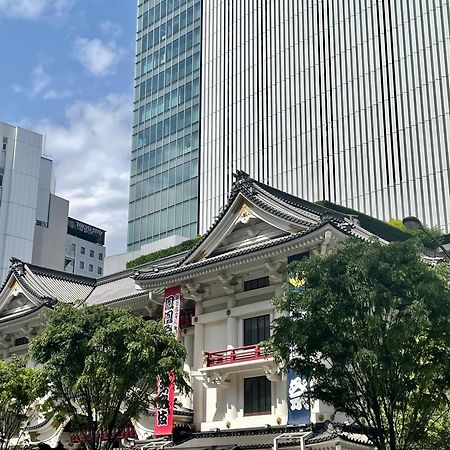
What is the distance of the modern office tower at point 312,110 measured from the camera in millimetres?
60000

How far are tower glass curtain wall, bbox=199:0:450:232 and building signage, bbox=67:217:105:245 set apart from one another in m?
47.3

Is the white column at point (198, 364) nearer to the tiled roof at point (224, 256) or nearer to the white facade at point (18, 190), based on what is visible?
the tiled roof at point (224, 256)

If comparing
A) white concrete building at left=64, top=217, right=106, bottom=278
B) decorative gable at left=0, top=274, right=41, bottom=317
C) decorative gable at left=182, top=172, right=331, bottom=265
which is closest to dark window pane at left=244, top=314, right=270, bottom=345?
decorative gable at left=182, top=172, right=331, bottom=265

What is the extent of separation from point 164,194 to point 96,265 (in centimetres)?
4490

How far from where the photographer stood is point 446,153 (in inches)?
2269

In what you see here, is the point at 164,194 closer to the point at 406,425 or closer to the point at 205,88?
the point at 205,88

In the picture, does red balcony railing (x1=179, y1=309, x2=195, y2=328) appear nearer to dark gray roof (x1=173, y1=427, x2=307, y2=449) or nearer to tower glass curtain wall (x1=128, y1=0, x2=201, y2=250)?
dark gray roof (x1=173, y1=427, x2=307, y2=449)

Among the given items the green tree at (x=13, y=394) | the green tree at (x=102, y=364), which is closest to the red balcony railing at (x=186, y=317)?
the green tree at (x=102, y=364)

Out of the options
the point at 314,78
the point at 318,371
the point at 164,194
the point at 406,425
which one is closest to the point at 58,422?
the point at 318,371

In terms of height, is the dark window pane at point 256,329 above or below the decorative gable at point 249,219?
below

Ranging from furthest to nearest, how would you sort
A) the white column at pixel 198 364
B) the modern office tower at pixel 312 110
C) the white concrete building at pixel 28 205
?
1. the white concrete building at pixel 28 205
2. the modern office tower at pixel 312 110
3. the white column at pixel 198 364

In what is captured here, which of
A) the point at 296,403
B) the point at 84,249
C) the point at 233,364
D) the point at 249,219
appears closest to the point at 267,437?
the point at 296,403

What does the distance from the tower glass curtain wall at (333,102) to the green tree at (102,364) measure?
36993 mm

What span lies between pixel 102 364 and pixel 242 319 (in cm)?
772
